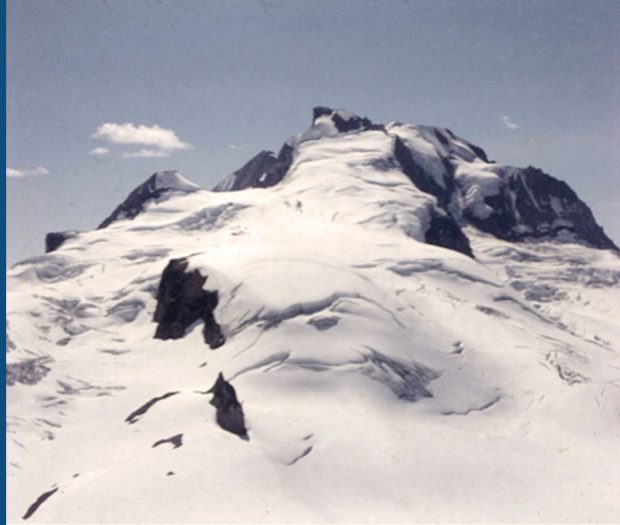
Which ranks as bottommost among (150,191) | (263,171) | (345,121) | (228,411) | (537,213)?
(537,213)

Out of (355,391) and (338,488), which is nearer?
(338,488)

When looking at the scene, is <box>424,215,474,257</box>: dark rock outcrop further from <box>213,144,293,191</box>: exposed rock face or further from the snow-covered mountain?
<box>213,144,293,191</box>: exposed rock face

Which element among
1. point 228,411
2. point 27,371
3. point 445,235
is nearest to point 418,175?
point 445,235

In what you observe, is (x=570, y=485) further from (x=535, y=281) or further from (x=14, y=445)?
(x=535, y=281)

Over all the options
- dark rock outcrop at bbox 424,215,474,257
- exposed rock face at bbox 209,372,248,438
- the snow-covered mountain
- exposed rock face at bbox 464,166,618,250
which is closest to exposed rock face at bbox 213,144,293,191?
the snow-covered mountain

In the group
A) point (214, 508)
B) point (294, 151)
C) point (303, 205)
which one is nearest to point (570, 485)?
point (214, 508)

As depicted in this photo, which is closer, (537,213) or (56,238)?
(56,238)

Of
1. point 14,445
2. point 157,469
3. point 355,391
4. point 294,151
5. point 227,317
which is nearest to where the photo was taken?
point 157,469

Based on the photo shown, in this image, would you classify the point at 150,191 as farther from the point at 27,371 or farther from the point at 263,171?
the point at 27,371
